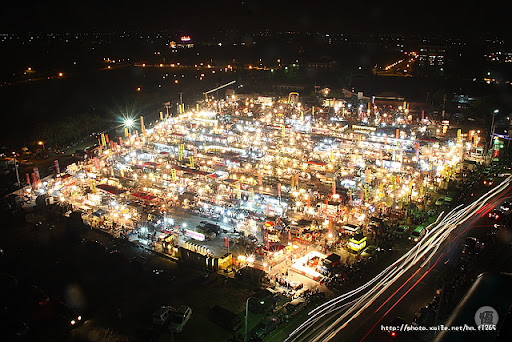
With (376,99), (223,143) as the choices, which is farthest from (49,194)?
(376,99)

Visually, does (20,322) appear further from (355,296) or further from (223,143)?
(223,143)

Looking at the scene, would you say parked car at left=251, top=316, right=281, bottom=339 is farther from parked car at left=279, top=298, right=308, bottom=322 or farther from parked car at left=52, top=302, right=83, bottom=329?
parked car at left=52, top=302, right=83, bottom=329

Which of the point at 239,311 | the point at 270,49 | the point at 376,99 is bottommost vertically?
the point at 239,311

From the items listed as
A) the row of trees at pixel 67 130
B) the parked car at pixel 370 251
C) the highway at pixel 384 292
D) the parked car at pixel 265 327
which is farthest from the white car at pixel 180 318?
the row of trees at pixel 67 130

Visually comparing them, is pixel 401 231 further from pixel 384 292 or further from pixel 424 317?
pixel 424 317

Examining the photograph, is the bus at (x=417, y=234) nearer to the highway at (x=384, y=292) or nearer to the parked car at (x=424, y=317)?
the highway at (x=384, y=292)

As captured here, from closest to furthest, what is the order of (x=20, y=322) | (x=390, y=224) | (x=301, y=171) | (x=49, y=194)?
1. (x=20, y=322)
2. (x=390, y=224)
3. (x=49, y=194)
4. (x=301, y=171)
